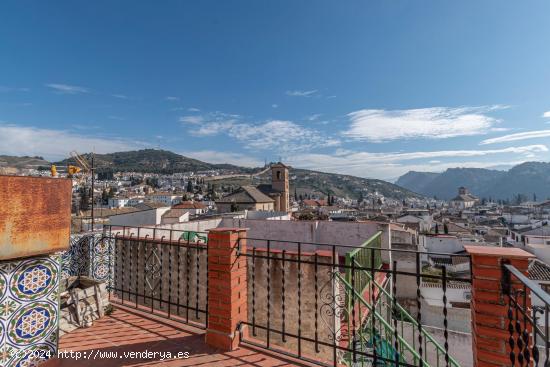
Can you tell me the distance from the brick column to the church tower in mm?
Result: 43186

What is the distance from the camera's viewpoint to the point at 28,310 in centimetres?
245

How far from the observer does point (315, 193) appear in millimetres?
152625

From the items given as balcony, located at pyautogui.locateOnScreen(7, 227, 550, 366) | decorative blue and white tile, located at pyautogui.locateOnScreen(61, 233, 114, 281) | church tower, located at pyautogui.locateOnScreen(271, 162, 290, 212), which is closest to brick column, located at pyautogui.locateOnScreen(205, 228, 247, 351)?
balcony, located at pyautogui.locateOnScreen(7, 227, 550, 366)

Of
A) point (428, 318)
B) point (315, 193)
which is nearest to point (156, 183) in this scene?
point (315, 193)

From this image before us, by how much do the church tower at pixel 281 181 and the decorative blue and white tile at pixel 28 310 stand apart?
44.0m

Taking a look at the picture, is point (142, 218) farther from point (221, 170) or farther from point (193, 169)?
point (221, 170)

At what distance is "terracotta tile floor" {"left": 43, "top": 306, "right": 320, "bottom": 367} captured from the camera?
2887 mm

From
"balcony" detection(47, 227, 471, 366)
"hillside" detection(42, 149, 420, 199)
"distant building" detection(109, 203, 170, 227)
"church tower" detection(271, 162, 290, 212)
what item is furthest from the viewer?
"hillside" detection(42, 149, 420, 199)

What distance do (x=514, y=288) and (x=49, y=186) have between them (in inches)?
147

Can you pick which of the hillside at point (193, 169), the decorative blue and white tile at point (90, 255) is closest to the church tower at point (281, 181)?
the decorative blue and white tile at point (90, 255)

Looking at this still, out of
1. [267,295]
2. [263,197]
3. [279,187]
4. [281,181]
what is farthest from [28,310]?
[279,187]

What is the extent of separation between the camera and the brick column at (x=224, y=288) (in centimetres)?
315

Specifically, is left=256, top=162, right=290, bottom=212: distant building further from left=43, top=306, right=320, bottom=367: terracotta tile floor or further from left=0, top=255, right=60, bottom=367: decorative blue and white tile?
left=0, top=255, right=60, bottom=367: decorative blue and white tile

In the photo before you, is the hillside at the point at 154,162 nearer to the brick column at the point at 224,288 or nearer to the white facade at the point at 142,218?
the white facade at the point at 142,218
